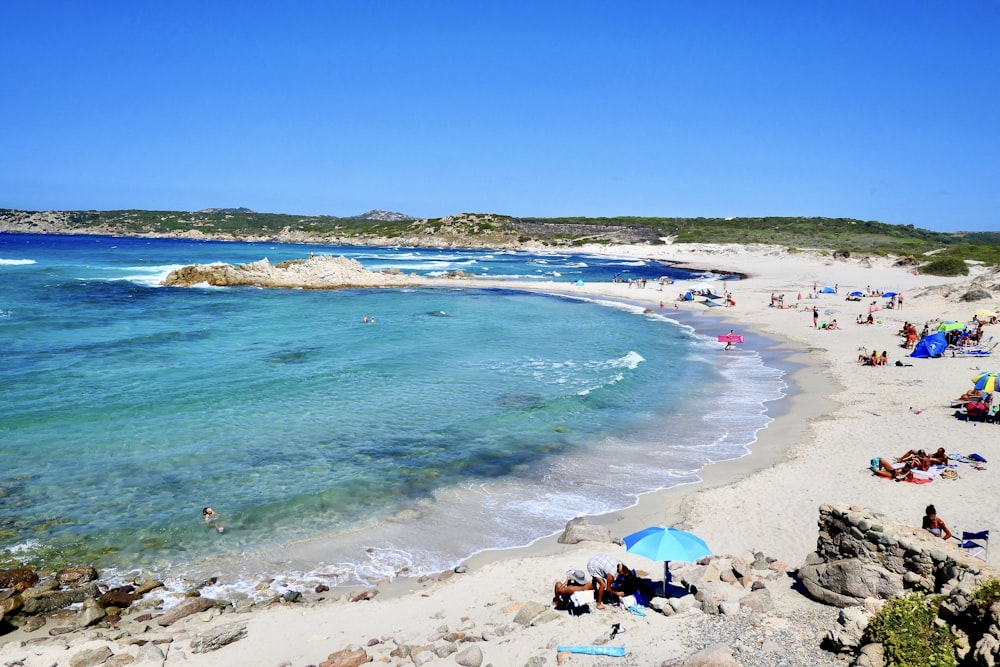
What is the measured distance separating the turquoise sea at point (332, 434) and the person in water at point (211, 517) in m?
0.27

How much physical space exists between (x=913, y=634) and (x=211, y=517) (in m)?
13.4

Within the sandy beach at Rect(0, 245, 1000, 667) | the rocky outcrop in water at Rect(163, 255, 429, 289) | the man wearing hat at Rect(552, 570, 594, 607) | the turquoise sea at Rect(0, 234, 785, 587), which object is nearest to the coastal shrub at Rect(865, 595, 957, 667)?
the sandy beach at Rect(0, 245, 1000, 667)

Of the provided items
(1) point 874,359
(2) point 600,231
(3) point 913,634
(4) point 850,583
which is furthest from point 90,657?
(2) point 600,231

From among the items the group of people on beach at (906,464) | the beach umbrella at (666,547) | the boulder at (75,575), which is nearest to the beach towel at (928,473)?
the group of people on beach at (906,464)

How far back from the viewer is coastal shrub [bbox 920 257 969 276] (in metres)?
68.7

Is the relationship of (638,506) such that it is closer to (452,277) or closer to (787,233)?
(452,277)

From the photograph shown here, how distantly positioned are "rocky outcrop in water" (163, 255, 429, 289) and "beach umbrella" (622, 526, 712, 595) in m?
A: 58.1

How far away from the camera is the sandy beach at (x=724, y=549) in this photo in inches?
348

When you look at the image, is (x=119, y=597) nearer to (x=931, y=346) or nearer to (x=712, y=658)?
(x=712, y=658)

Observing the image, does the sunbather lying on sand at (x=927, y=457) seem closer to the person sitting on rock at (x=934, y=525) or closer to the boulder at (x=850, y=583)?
the person sitting on rock at (x=934, y=525)

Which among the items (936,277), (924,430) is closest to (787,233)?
(936,277)

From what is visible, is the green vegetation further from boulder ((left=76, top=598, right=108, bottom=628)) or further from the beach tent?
boulder ((left=76, top=598, right=108, bottom=628))

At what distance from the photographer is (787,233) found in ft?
489

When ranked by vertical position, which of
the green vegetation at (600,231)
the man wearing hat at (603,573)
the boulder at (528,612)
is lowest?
the boulder at (528,612)
